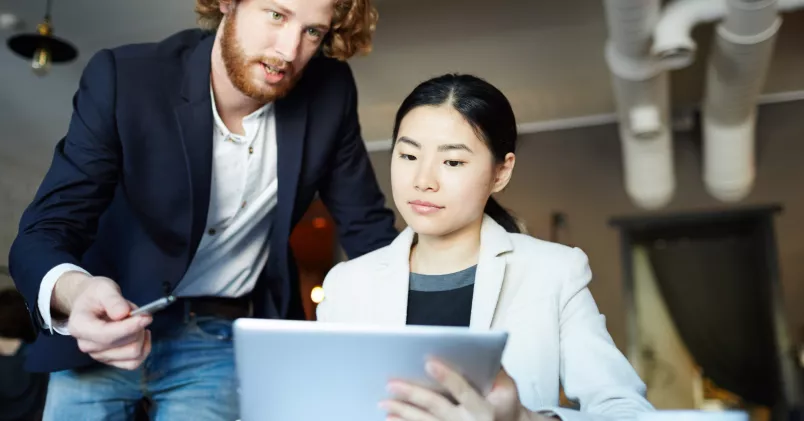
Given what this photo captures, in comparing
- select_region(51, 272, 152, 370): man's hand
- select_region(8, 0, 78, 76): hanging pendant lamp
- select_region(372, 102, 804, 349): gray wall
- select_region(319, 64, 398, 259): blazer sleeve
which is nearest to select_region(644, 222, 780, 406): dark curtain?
select_region(372, 102, 804, 349): gray wall

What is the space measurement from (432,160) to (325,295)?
0.90 ft

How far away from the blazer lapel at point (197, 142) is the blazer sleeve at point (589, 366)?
59cm

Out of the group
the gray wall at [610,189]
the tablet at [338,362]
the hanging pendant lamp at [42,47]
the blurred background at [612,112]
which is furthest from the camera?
the gray wall at [610,189]

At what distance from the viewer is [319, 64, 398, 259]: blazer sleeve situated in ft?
4.33

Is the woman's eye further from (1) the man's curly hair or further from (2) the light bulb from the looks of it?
(2) the light bulb

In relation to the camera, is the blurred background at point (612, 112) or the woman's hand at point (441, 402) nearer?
the woman's hand at point (441, 402)

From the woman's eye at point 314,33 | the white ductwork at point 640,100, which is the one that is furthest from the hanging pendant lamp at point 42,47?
the white ductwork at point 640,100

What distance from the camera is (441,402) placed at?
62cm

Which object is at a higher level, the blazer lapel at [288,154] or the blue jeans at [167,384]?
the blazer lapel at [288,154]

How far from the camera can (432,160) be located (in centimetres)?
96

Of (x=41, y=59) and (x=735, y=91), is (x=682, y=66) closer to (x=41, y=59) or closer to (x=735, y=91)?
(x=735, y=91)

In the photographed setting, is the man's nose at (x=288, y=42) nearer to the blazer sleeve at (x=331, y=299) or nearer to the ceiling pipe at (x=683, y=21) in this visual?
the blazer sleeve at (x=331, y=299)

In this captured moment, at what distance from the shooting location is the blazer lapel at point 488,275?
3.07 ft

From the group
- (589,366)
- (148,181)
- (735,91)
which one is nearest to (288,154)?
(148,181)
